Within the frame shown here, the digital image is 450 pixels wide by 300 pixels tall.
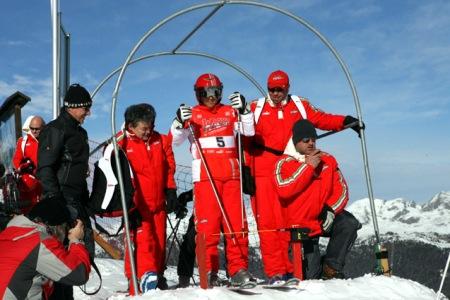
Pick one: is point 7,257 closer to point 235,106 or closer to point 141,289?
point 141,289

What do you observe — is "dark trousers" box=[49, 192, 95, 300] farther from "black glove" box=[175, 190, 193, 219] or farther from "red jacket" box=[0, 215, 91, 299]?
"black glove" box=[175, 190, 193, 219]

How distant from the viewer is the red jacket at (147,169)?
6285 mm

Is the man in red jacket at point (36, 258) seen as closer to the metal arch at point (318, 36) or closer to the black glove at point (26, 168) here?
the metal arch at point (318, 36)

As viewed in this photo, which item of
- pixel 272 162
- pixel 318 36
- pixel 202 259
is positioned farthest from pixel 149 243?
pixel 318 36

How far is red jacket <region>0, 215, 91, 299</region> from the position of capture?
3.81m

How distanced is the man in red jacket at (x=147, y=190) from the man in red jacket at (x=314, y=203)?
1.32m

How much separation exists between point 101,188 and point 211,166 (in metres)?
1.17

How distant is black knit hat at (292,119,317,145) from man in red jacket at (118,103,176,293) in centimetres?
151

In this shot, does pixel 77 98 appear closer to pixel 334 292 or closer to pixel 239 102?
pixel 239 102

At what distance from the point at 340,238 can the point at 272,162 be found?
3.92 ft

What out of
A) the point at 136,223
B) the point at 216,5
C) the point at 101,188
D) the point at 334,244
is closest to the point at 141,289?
the point at 136,223

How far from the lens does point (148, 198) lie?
20.6 feet

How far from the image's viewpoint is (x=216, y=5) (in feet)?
21.9

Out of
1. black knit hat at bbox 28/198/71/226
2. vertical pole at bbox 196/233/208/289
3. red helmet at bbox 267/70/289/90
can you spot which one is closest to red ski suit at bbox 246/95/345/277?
red helmet at bbox 267/70/289/90
